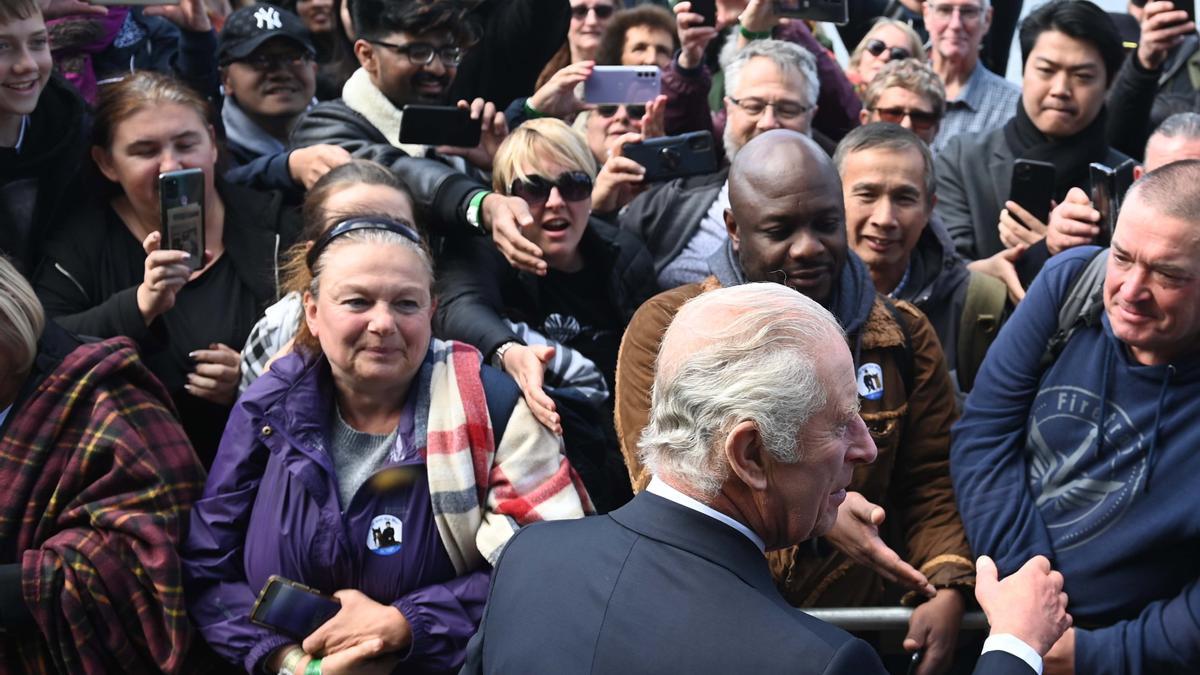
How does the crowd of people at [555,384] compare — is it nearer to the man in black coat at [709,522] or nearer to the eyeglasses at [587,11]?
the man in black coat at [709,522]

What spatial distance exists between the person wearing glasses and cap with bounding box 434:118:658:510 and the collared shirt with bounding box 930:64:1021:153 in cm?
241

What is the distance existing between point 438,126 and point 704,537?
2.45m

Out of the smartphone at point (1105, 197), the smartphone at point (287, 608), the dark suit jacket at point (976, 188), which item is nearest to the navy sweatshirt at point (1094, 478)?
the smartphone at point (1105, 197)

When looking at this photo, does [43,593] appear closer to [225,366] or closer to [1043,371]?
[225,366]

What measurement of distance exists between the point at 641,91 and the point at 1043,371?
196cm

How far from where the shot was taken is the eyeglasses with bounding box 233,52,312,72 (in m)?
5.13

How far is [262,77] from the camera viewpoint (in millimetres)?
5160

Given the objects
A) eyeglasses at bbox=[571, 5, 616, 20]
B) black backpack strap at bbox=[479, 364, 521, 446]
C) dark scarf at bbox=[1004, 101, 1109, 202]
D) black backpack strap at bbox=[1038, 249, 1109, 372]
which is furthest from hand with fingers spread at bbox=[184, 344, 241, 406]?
dark scarf at bbox=[1004, 101, 1109, 202]

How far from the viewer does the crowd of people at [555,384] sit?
2365mm

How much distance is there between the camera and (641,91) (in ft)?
16.5

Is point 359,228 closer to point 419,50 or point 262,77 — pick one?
point 419,50

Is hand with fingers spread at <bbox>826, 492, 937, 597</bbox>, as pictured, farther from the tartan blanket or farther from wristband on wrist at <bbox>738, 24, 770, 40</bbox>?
wristband on wrist at <bbox>738, 24, 770, 40</bbox>

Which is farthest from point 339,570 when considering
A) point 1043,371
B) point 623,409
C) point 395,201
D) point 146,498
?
point 1043,371

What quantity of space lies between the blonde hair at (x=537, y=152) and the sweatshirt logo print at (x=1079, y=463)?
1550 millimetres
